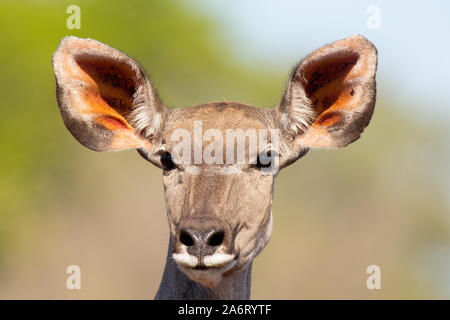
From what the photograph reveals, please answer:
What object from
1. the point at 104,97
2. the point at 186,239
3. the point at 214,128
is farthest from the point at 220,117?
the point at 186,239

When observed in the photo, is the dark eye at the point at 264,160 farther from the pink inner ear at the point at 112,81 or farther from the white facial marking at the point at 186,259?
the pink inner ear at the point at 112,81

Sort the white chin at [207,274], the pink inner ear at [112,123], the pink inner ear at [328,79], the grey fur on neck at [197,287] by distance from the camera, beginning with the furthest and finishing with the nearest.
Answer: the pink inner ear at [112,123]
the pink inner ear at [328,79]
the grey fur on neck at [197,287]
the white chin at [207,274]

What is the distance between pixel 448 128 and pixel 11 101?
58.5 feet

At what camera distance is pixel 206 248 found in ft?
27.2

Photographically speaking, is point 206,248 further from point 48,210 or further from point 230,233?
point 48,210

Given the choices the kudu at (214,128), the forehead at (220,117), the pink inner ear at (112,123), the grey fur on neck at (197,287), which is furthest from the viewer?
the pink inner ear at (112,123)

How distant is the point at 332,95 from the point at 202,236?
2573 millimetres

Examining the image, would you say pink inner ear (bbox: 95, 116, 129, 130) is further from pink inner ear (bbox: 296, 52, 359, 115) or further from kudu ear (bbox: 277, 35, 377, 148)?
pink inner ear (bbox: 296, 52, 359, 115)

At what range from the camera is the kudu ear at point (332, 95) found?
9492 mm

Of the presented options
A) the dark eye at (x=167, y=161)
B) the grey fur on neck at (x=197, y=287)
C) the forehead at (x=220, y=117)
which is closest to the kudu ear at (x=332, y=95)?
the forehead at (x=220, y=117)

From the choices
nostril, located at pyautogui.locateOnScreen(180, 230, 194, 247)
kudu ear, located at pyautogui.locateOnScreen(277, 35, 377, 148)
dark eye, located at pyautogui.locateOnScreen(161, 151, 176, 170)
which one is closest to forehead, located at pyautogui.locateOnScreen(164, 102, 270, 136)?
dark eye, located at pyautogui.locateOnScreen(161, 151, 176, 170)

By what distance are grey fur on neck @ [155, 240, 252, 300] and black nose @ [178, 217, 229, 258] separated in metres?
0.86

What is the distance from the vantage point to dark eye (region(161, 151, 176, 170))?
9.34 m
